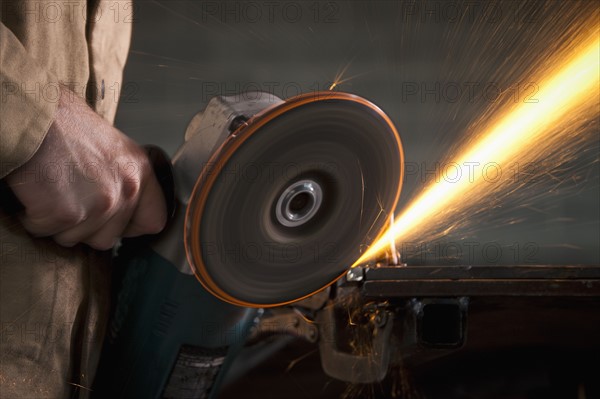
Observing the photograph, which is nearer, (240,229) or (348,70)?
(240,229)

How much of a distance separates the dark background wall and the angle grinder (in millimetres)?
3118

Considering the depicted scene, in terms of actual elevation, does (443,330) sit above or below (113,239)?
below

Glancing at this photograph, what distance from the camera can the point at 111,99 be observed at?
5.08 feet

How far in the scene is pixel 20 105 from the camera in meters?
1.05

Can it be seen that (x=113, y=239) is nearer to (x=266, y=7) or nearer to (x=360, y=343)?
(x=360, y=343)

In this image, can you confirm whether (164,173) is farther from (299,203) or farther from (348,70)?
(348,70)

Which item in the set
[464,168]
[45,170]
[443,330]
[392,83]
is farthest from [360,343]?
[392,83]

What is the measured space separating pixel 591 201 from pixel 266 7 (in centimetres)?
261

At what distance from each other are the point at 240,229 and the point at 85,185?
0.94 feet

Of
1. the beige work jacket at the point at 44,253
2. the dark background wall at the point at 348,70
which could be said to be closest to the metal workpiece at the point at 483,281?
the beige work jacket at the point at 44,253

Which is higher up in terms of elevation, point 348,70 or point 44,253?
point 348,70

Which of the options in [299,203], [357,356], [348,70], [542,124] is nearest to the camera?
[299,203]

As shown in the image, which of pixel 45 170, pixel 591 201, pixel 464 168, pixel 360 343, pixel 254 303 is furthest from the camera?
pixel 591 201

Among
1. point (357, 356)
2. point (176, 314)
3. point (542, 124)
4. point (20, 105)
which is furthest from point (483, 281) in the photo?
point (542, 124)
